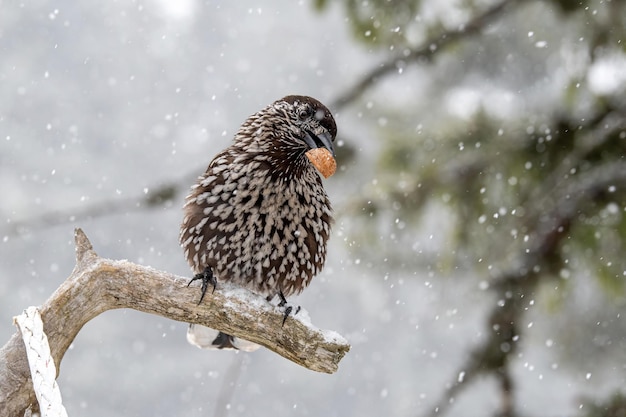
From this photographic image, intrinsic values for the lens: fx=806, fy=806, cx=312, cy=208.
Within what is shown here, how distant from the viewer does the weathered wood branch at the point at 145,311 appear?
2061 mm

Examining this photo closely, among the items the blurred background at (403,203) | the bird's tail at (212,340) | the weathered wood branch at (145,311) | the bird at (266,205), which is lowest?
the weathered wood branch at (145,311)

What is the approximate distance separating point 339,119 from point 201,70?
4751 millimetres

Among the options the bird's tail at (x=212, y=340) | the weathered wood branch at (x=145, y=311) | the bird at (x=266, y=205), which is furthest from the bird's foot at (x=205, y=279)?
the bird's tail at (x=212, y=340)

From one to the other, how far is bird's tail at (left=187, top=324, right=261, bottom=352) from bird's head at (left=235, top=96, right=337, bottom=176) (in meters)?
0.70

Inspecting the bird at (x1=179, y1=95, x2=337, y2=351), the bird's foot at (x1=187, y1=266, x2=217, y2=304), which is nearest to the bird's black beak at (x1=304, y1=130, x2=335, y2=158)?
the bird at (x1=179, y1=95, x2=337, y2=351)

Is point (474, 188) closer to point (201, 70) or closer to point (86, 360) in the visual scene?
point (86, 360)

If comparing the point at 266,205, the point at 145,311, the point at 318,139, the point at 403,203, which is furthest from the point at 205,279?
the point at 403,203

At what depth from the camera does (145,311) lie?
2.25 metres

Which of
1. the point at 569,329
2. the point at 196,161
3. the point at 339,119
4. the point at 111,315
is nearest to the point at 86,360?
the point at 111,315

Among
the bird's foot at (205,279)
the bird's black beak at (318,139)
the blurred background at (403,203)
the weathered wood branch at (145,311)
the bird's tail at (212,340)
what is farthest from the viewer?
the blurred background at (403,203)

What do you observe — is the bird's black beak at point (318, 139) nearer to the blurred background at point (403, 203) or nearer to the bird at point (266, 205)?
the bird at point (266, 205)

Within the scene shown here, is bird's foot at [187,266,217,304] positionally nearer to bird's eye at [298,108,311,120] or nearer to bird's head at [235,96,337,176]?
Answer: bird's head at [235,96,337,176]

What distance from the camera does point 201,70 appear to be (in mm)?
11320

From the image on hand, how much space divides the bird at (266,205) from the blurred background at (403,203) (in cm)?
40
